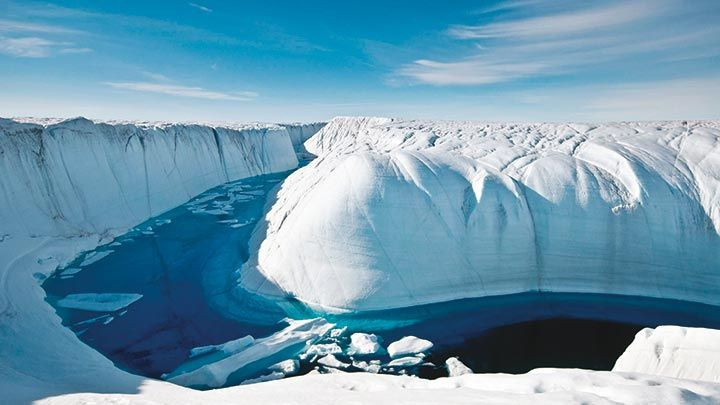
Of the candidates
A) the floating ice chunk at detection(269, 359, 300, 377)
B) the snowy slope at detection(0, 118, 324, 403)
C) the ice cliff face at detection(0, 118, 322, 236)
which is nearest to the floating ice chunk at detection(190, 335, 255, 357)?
the floating ice chunk at detection(269, 359, 300, 377)

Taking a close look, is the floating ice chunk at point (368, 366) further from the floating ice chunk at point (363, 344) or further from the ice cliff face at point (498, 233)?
the ice cliff face at point (498, 233)

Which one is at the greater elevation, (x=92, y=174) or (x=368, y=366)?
(x=92, y=174)

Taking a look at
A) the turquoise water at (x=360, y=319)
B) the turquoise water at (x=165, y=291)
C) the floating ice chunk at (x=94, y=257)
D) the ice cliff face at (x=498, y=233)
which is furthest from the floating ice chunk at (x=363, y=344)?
the floating ice chunk at (x=94, y=257)

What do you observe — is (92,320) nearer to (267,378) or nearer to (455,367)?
(267,378)

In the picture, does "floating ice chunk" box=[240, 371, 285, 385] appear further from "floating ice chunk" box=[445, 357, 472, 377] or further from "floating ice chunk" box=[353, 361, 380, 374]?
"floating ice chunk" box=[445, 357, 472, 377]

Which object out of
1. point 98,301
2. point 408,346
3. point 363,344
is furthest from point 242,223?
point 408,346

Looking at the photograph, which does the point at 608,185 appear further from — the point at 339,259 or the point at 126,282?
the point at 126,282

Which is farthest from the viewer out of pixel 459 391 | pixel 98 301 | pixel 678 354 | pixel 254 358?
pixel 98 301
